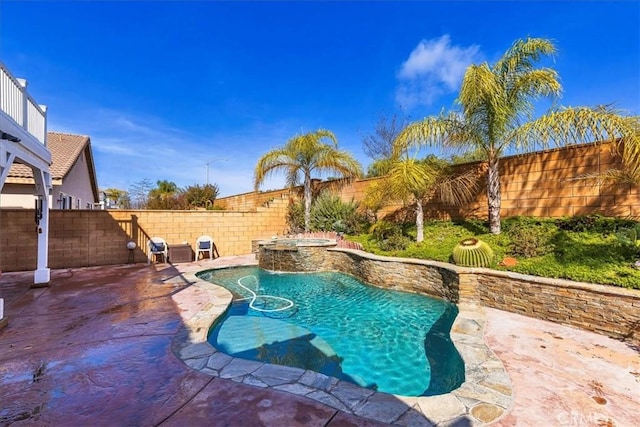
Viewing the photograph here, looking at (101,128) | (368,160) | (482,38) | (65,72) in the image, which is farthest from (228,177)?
(482,38)

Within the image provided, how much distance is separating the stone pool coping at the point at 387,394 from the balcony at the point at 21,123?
4.62m

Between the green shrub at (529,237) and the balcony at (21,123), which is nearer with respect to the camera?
the balcony at (21,123)

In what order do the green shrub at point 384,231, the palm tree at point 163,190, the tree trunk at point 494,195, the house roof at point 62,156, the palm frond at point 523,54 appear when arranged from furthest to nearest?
1. the palm tree at point 163,190
2. the house roof at point 62,156
3. the green shrub at point 384,231
4. the tree trunk at point 494,195
5. the palm frond at point 523,54

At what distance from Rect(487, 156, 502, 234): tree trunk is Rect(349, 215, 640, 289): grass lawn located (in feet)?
1.10

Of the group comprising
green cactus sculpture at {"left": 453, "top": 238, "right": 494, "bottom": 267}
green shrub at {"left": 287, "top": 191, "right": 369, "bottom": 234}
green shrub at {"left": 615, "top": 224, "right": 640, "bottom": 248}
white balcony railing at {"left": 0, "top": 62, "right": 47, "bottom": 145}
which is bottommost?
green cactus sculpture at {"left": 453, "top": 238, "right": 494, "bottom": 267}

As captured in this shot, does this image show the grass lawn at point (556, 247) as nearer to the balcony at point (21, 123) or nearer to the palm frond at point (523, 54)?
the palm frond at point (523, 54)

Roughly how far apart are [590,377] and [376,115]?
21.9 metres

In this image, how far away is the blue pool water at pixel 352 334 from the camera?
157 inches

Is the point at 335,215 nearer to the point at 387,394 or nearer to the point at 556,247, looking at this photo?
the point at 556,247

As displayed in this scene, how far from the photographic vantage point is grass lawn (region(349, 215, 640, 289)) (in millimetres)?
5594

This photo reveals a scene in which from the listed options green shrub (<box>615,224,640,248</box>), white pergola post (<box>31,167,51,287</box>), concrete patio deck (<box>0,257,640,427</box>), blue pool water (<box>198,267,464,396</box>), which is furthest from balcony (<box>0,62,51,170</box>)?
green shrub (<box>615,224,640,248</box>)

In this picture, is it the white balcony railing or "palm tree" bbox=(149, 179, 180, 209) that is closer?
the white balcony railing

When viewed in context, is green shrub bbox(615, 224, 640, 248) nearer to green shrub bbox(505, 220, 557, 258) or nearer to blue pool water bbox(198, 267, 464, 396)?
green shrub bbox(505, 220, 557, 258)

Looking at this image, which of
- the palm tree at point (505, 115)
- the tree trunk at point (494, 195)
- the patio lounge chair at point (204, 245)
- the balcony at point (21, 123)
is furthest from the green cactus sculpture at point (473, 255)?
the patio lounge chair at point (204, 245)
